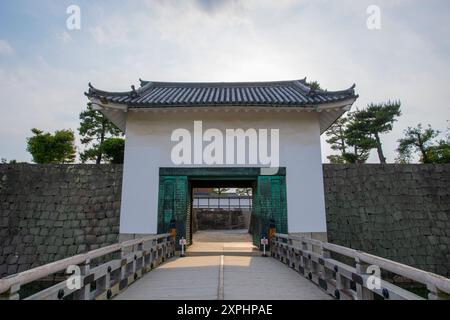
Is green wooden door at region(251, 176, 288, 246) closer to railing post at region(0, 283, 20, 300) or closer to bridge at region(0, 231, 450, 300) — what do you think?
bridge at region(0, 231, 450, 300)

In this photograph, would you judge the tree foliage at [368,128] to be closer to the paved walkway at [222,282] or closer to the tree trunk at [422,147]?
the tree trunk at [422,147]

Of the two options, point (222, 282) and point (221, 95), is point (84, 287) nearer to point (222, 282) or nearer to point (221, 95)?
point (222, 282)

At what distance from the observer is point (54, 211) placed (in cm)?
1120

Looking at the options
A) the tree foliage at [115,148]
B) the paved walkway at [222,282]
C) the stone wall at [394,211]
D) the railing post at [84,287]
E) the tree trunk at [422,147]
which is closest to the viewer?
the railing post at [84,287]

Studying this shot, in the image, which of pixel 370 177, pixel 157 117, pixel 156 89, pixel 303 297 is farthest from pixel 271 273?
pixel 156 89

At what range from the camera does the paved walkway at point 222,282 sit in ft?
14.5

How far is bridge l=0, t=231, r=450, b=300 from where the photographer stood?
275cm

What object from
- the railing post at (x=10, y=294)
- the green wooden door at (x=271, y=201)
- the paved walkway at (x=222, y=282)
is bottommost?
the paved walkway at (x=222, y=282)

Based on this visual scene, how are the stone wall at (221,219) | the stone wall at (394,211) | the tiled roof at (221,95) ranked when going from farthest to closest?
the stone wall at (221,219), the stone wall at (394,211), the tiled roof at (221,95)

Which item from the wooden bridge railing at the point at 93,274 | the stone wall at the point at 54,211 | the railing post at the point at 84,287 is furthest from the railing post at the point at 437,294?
the stone wall at the point at 54,211

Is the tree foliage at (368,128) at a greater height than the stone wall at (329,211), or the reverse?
the tree foliage at (368,128)

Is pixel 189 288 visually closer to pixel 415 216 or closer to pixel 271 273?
pixel 271 273

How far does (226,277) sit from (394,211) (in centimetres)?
876

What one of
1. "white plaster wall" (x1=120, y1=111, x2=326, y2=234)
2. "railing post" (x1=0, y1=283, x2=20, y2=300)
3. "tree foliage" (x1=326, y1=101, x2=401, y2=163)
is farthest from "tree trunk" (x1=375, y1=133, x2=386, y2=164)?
"railing post" (x1=0, y1=283, x2=20, y2=300)
